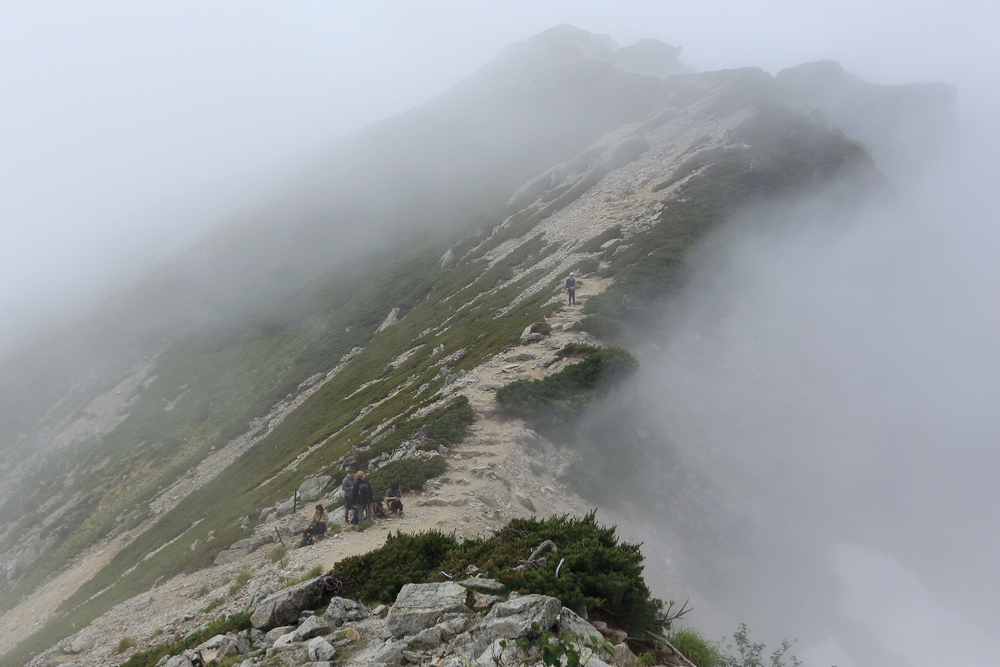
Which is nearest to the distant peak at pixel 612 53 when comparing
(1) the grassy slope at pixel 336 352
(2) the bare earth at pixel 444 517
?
(1) the grassy slope at pixel 336 352

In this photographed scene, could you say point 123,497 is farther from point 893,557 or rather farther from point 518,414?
point 893,557

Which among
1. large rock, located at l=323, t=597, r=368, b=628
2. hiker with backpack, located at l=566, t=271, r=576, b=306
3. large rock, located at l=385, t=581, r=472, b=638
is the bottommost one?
large rock, located at l=385, t=581, r=472, b=638

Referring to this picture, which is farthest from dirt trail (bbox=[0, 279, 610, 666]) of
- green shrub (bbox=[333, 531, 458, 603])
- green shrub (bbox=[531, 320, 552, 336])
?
green shrub (bbox=[531, 320, 552, 336])

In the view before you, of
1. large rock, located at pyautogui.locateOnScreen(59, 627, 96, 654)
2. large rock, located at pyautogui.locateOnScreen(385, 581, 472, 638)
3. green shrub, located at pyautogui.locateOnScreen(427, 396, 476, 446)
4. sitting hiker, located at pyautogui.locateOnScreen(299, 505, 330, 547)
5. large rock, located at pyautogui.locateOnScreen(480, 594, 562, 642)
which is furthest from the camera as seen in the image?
green shrub, located at pyautogui.locateOnScreen(427, 396, 476, 446)

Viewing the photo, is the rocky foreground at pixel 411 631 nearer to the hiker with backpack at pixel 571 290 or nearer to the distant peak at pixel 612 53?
the hiker with backpack at pixel 571 290

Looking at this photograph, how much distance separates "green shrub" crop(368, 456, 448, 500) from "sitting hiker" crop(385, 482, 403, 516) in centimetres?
90

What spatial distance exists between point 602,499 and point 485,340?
15301 mm

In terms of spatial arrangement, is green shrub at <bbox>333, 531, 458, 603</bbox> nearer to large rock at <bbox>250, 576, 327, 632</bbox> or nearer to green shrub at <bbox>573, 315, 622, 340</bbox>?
large rock at <bbox>250, 576, 327, 632</bbox>

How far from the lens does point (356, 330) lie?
62406 mm

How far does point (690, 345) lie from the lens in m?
26.7

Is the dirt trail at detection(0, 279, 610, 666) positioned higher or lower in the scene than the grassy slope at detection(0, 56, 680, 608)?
lower

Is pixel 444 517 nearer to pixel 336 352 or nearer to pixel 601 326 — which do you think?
pixel 601 326

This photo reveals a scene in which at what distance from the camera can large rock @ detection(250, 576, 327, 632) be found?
1005 centimetres

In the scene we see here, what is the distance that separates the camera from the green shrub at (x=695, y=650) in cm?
881
